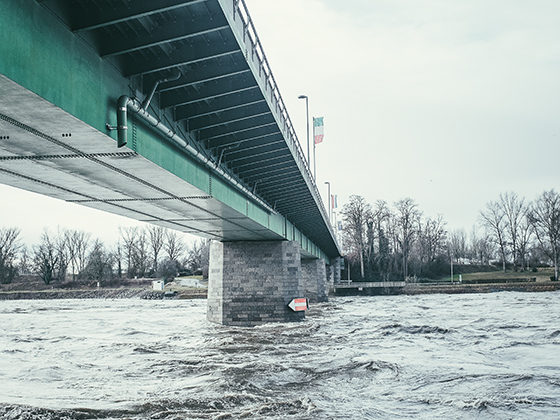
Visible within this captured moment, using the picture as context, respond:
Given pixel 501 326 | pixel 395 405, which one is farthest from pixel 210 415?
pixel 501 326

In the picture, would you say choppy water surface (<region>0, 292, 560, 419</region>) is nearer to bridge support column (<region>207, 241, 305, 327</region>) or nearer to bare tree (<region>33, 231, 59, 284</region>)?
bridge support column (<region>207, 241, 305, 327</region>)

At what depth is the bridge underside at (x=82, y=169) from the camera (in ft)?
29.1

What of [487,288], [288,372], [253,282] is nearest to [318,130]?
[253,282]

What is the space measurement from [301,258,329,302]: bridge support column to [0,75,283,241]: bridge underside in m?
36.0

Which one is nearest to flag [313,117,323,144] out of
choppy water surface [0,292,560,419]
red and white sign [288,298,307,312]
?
red and white sign [288,298,307,312]

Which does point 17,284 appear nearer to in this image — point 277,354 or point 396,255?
point 396,255

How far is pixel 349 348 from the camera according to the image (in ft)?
68.8

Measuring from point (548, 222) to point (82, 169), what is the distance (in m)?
88.2

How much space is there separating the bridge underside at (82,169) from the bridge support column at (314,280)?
35959 millimetres

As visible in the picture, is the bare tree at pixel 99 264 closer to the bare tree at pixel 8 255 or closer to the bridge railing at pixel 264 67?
the bare tree at pixel 8 255

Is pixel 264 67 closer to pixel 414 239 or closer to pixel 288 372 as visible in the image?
pixel 288 372

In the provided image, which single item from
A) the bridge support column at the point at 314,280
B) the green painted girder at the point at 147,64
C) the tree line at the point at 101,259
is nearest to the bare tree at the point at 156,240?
the tree line at the point at 101,259

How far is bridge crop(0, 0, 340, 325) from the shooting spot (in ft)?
27.2

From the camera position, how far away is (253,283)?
3098cm
